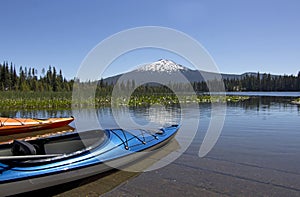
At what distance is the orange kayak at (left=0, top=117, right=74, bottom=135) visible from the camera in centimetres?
1170

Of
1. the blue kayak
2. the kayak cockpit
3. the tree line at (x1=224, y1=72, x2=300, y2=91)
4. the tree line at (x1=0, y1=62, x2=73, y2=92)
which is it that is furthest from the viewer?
the tree line at (x1=224, y1=72, x2=300, y2=91)

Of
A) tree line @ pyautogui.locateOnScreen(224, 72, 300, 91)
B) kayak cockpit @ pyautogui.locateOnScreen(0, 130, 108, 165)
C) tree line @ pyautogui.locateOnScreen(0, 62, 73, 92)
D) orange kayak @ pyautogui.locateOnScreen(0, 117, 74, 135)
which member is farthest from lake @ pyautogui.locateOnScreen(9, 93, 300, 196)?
tree line @ pyautogui.locateOnScreen(224, 72, 300, 91)

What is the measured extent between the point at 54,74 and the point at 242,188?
221ft

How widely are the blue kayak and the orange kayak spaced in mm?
6193

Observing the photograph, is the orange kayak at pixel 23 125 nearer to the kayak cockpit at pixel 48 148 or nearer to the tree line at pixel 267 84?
the kayak cockpit at pixel 48 148

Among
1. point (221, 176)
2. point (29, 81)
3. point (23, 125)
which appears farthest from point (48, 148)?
point (29, 81)

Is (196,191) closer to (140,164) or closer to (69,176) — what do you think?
(140,164)

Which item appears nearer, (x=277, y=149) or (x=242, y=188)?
(x=242, y=188)

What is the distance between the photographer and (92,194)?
5.41 meters

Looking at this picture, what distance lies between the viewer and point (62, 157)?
538cm

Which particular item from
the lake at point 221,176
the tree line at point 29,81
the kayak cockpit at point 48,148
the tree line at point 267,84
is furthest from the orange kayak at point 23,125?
the tree line at point 267,84

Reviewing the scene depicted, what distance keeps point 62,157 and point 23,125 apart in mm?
8084

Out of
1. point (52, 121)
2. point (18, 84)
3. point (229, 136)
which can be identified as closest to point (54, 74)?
point (18, 84)

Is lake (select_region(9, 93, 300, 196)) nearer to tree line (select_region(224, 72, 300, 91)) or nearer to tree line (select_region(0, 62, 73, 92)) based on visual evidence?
tree line (select_region(0, 62, 73, 92))
